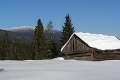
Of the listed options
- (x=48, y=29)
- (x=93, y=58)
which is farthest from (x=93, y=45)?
(x=48, y=29)

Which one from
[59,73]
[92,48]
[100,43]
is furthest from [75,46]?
[59,73]

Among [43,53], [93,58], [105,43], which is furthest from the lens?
[43,53]

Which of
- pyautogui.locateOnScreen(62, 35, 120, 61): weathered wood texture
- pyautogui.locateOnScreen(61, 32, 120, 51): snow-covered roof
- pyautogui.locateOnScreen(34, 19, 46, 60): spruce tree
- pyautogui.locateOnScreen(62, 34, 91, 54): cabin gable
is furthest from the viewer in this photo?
pyautogui.locateOnScreen(34, 19, 46, 60): spruce tree

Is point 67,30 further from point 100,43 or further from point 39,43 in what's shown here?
point 100,43

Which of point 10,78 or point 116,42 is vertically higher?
point 116,42

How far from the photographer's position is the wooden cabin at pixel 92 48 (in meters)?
40.8

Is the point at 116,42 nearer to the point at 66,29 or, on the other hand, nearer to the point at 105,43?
the point at 105,43

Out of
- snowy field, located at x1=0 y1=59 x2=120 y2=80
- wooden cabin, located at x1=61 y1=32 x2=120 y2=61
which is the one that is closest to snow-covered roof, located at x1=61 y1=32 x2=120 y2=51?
wooden cabin, located at x1=61 y1=32 x2=120 y2=61

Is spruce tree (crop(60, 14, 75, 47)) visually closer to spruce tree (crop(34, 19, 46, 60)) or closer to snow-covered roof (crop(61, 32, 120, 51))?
spruce tree (crop(34, 19, 46, 60))

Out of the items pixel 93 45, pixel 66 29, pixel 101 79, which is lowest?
pixel 101 79

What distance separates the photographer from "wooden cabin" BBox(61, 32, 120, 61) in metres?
40.8

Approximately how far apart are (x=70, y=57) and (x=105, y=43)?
6636 mm

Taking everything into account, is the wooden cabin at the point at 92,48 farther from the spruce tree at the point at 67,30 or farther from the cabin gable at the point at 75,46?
the spruce tree at the point at 67,30

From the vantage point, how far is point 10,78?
1614cm
